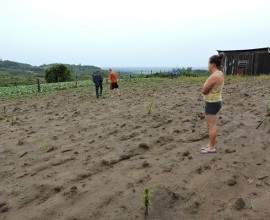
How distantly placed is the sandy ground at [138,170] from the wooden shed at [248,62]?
70.6ft

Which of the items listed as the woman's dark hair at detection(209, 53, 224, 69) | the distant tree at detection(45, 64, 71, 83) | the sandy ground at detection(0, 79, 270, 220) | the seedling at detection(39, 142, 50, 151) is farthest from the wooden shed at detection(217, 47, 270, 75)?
the seedling at detection(39, 142, 50, 151)

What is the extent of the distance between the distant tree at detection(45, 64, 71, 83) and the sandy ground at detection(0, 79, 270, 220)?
3624 centimetres

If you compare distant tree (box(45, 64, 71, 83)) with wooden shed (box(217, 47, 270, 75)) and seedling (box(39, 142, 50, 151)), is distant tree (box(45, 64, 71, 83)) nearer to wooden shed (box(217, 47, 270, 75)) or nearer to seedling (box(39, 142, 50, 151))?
wooden shed (box(217, 47, 270, 75))

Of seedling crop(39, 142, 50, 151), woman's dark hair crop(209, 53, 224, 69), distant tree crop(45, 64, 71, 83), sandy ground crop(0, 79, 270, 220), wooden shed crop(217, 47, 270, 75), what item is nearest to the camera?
sandy ground crop(0, 79, 270, 220)

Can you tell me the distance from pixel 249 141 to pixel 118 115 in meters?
4.50

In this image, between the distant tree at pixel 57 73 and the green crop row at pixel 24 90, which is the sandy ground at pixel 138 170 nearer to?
the green crop row at pixel 24 90

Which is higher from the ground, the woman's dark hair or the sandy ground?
the woman's dark hair

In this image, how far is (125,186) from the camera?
4.56m

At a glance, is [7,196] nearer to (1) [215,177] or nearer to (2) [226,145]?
(1) [215,177]

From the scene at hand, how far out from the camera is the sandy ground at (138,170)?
399 centimetres

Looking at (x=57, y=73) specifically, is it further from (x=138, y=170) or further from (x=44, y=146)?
(x=138, y=170)

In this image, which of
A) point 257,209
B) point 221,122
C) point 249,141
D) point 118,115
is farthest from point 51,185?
point 118,115

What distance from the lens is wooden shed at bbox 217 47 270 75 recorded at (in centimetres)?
2837

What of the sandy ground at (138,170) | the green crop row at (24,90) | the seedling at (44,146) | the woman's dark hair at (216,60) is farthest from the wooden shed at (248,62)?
the seedling at (44,146)
